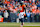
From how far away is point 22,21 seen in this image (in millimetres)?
2311

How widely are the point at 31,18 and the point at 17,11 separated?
47 cm

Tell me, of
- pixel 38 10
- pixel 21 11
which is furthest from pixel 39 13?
pixel 21 11

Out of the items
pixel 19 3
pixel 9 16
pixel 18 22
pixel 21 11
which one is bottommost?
pixel 18 22

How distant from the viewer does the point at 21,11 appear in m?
2.31

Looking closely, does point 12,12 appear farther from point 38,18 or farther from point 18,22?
point 38,18

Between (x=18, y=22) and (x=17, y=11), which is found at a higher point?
(x=17, y=11)

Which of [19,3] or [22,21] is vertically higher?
[19,3]

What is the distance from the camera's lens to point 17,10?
2.32m

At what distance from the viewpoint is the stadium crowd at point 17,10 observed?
2.30 meters

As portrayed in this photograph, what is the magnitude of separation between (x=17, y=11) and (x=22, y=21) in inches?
13.0

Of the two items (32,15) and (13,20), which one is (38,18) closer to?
(32,15)

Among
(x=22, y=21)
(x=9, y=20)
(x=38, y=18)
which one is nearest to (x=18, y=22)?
(x=22, y=21)

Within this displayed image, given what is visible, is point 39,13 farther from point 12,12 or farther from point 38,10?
point 12,12

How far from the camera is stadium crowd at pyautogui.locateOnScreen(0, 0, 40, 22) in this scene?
7.54ft
